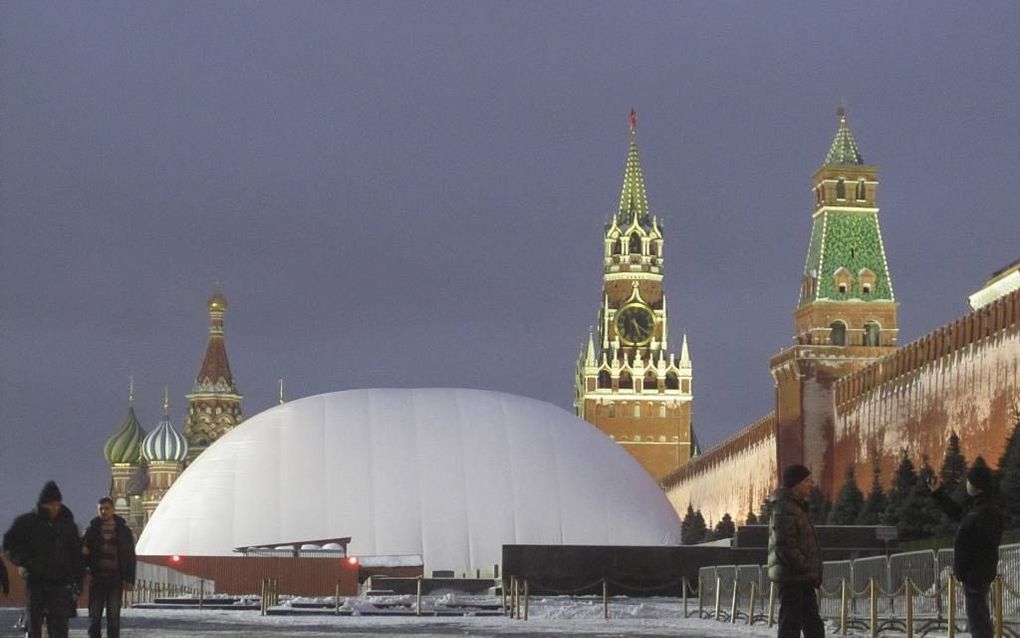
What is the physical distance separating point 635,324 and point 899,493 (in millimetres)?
110006

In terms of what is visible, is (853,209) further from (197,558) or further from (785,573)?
(785,573)

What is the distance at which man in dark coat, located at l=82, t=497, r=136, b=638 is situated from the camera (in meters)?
18.1

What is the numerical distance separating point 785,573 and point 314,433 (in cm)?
6263

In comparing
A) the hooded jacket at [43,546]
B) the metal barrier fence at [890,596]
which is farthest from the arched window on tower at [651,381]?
the hooded jacket at [43,546]

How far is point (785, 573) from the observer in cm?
1422

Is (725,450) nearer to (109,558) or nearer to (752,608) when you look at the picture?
(752,608)

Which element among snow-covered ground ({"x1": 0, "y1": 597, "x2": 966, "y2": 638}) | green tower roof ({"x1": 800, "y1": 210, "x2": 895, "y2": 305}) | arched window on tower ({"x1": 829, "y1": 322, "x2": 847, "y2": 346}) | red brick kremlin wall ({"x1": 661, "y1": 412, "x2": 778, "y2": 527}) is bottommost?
snow-covered ground ({"x1": 0, "y1": 597, "x2": 966, "y2": 638})

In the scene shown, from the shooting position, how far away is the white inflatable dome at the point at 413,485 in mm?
71875

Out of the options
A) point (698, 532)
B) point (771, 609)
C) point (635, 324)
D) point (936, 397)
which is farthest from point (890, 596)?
point (635, 324)

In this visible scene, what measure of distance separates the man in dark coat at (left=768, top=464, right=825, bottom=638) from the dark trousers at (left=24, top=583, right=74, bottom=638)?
614 cm

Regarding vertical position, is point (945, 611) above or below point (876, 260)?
below

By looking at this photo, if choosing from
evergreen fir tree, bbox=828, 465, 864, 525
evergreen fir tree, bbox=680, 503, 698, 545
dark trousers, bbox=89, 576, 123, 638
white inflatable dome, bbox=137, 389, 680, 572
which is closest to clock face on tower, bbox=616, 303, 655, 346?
evergreen fir tree, bbox=680, 503, 698, 545

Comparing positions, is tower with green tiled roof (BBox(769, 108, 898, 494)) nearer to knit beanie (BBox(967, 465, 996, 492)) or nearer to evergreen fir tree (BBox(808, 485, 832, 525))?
evergreen fir tree (BBox(808, 485, 832, 525))

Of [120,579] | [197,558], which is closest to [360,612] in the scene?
[120,579]
